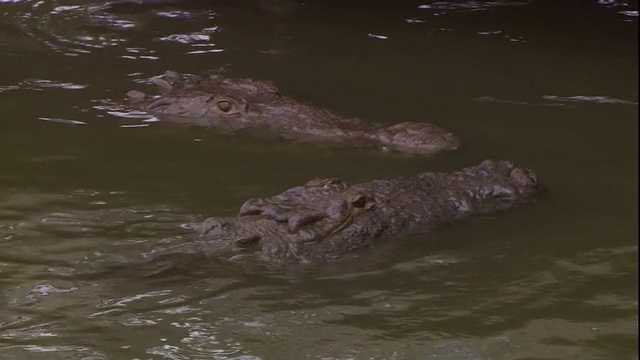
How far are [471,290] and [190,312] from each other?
1.49 metres

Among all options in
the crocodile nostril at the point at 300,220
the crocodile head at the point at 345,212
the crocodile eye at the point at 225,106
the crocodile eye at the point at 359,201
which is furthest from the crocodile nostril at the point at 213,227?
the crocodile eye at the point at 225,106

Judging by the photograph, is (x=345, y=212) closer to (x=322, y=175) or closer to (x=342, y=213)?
(x=342, y=213)

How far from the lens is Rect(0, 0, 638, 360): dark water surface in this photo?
4.78 m

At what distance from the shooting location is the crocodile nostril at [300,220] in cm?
557

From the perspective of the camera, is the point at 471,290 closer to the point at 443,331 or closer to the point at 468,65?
the point at 443,331

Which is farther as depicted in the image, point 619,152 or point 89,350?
point 619,152

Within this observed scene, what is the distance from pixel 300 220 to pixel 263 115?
2813 mm

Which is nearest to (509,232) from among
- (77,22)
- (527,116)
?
(527,116)

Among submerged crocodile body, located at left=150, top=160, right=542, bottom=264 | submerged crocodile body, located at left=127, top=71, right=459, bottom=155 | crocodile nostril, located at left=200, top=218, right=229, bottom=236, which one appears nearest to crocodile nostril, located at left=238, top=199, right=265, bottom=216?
submerged crocodile body, located at left=150, top=160, right=542, bottom=264

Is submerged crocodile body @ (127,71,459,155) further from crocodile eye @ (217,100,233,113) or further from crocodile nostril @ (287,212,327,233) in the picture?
crocodile nostril @ (287,212,327,233)

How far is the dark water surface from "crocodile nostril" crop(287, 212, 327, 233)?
0.30 meters

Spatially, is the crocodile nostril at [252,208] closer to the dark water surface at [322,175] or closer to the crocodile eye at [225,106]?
the dark water surface at [322,175]

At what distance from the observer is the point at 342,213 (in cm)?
572

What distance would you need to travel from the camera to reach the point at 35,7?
39.3 ft
